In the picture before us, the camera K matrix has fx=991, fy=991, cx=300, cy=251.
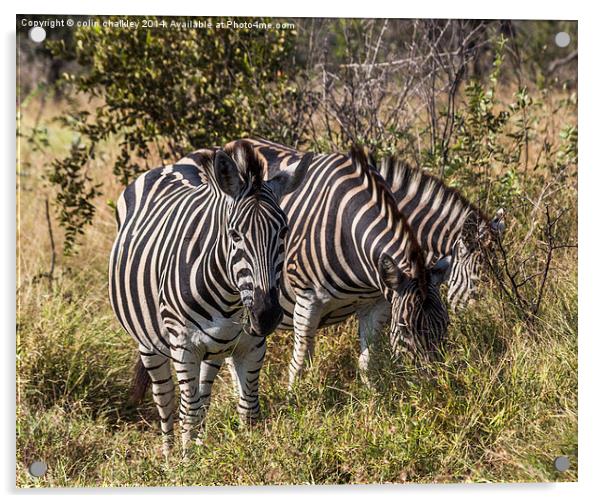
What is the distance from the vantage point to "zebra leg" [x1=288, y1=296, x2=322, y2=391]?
4828 mm

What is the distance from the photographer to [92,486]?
4.35 meters

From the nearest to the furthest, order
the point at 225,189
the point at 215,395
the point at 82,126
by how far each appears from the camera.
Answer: the point at 225,189 < the point at 215,395 < the point at 82,126

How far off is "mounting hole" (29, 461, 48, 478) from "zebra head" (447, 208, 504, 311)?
6.58 ft

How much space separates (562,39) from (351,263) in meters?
1.49

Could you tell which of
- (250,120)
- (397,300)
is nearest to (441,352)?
(397,300)

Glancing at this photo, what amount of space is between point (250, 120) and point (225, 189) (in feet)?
4.22

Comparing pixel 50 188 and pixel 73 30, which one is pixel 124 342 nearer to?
pixel 50 188

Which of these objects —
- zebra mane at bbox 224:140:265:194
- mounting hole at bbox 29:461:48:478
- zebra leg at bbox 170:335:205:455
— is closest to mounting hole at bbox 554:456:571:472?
zebra leg at bbox 170:335:205:455

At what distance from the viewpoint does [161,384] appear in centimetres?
457

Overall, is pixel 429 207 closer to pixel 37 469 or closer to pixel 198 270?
pixel 198 270

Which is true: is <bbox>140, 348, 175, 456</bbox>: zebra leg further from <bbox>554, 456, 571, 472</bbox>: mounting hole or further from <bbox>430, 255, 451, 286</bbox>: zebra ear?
<bbox>554, 456, 571, 472</bbox>: mounting hole

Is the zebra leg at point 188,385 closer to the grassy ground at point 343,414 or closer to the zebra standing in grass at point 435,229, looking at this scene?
the grassy ground at point 343,414

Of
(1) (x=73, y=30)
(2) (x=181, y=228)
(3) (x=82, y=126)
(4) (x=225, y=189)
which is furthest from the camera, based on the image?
(3) (x=82, y=126)

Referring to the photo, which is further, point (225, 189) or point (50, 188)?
point (50, 188)
